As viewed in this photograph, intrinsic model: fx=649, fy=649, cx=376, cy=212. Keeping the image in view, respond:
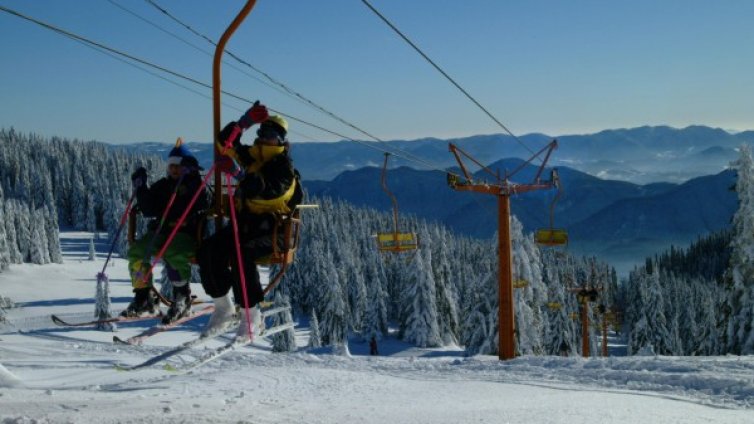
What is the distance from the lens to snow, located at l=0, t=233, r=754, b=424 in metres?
6.52

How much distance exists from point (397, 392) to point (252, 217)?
3.75 metres

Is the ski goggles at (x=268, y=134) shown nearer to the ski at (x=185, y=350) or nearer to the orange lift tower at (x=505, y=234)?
the ski at (x=185, y=350)

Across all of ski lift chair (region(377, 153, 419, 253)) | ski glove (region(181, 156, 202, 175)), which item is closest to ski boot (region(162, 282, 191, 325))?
ski glove (region(181, 156, 202, 175))

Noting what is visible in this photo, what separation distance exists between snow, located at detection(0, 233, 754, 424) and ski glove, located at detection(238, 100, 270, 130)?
2729mm

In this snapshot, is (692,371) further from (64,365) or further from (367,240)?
(367,240)

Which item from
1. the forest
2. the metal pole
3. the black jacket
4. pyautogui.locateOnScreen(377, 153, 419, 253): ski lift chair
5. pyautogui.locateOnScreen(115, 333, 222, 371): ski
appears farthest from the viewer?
the forest

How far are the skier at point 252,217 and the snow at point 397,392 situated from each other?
1141 millimetres

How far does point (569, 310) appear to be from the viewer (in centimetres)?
7225

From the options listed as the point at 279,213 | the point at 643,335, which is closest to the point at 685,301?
the point at 643,335

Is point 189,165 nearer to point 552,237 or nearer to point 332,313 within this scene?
point 552,237

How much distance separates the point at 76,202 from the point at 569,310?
125m

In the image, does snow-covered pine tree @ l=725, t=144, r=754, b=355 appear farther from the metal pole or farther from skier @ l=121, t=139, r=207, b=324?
skier @ l=121, t=139, r=207, b=324

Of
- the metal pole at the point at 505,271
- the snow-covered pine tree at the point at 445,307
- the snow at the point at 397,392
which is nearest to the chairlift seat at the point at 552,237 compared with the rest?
the metal pole at the point at 505,271

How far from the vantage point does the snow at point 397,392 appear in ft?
21.4
